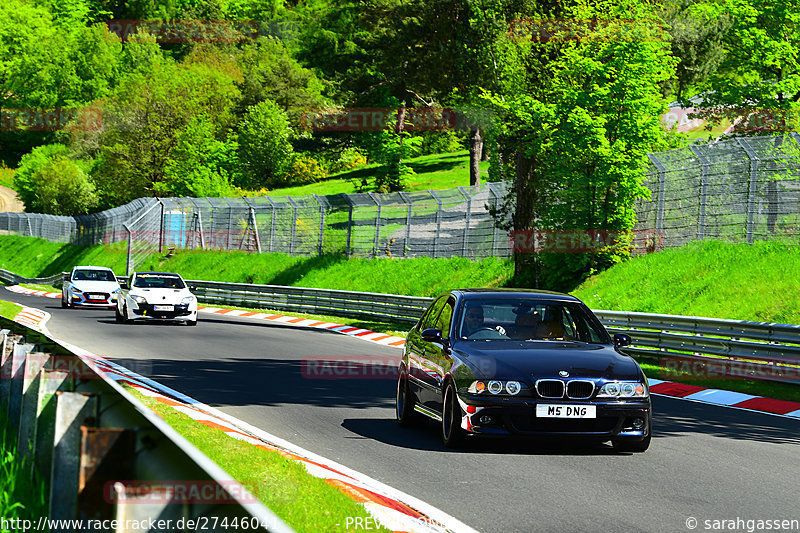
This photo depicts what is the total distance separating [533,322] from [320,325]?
71.9ft

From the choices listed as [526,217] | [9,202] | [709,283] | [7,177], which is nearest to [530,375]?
[709,283]

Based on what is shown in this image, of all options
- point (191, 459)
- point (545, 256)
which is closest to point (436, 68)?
point (545, 256)

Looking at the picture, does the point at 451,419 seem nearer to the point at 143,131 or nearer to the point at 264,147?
the point at 143,131

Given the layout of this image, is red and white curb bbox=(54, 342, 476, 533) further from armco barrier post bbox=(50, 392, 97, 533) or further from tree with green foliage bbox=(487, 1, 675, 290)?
tree with green foliage bbox=(487, 1, 675, 290)

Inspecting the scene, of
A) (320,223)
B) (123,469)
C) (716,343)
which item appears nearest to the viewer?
(123,469)

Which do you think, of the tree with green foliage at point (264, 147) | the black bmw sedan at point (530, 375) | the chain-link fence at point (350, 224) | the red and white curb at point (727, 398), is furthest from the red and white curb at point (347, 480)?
the tree with green foliage at point (264, 147)

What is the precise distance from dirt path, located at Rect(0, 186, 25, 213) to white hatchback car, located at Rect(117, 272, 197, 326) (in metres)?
81.0

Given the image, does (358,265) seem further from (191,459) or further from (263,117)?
(263,117)

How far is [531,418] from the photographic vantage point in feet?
30.9

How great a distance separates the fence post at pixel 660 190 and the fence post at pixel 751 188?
9.15ft

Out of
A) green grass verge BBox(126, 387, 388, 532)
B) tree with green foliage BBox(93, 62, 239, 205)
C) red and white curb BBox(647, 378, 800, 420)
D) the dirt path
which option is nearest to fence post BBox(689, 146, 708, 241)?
red and white curb BBox(647, 378, 800, 420)

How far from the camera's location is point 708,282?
25797 millimetres

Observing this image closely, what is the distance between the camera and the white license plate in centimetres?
937

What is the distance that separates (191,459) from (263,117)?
9013 cm
